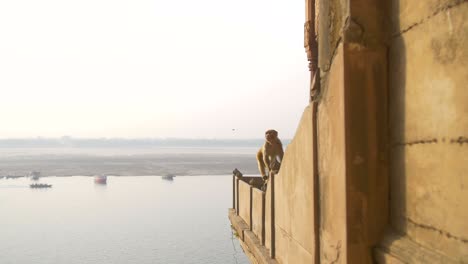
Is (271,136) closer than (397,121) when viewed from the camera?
No

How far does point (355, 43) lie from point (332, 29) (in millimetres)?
583

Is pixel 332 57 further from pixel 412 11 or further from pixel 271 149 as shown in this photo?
pixel 271 149

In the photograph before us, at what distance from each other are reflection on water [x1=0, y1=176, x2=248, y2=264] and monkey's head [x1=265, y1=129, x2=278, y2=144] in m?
41.6

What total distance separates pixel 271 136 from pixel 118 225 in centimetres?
6148

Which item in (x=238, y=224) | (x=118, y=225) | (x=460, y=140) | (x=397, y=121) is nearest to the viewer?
(x=460, y=140)

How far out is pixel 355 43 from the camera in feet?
14.2

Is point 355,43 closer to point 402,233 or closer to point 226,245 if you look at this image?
point 402,233

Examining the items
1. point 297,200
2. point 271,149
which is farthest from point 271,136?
point 297,200

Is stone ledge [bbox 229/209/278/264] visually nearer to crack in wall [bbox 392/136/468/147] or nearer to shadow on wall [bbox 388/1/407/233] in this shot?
shadow on wall [bbox 388/1/407/233]

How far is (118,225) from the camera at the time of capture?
68.5m

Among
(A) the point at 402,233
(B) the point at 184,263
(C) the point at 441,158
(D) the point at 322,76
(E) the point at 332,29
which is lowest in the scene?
(B) the point at 184,263

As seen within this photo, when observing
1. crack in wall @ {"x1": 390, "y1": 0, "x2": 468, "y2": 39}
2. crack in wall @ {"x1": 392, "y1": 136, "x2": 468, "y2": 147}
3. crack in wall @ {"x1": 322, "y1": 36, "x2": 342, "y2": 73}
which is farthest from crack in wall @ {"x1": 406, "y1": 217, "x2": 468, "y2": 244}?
crack in wall @ {"x1": 322, "y1": 36, "x2": 342, "y2": 73}

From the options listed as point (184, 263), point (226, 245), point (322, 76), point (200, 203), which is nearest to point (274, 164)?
point (322, 76)

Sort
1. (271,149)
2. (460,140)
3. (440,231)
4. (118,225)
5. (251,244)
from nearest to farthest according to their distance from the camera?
(460,140) < (440,231) < (251,244) < (271,149) < (118,225)
